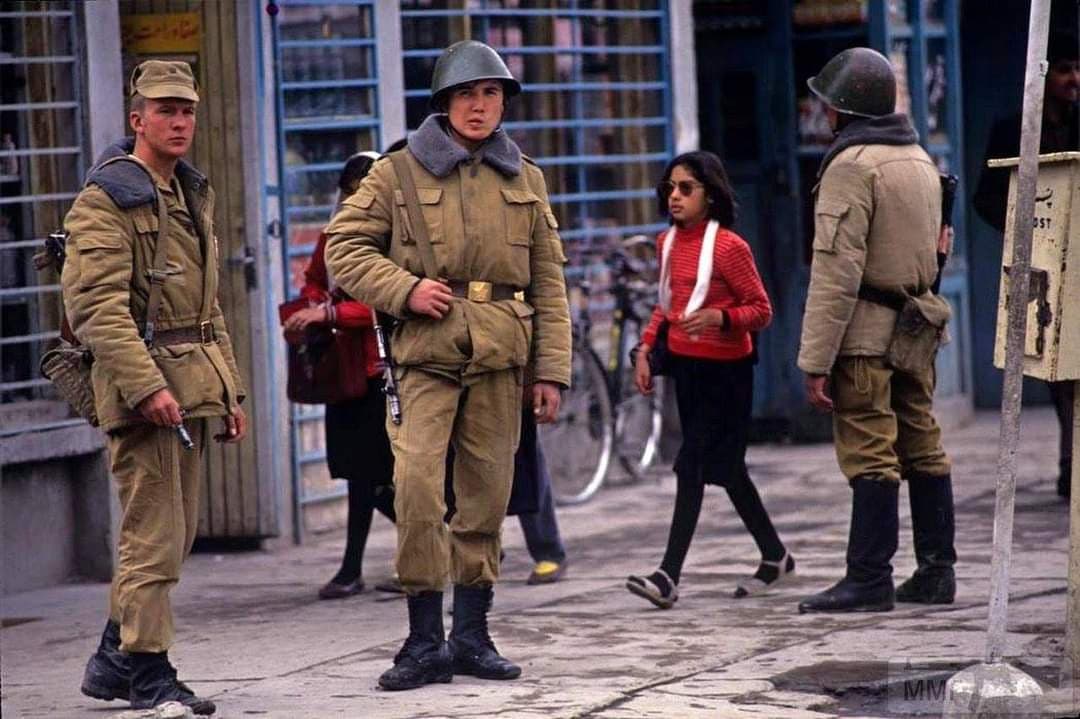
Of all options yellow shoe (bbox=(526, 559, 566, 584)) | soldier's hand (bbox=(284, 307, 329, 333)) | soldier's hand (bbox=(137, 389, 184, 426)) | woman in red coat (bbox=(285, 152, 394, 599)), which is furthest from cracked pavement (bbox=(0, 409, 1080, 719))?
soldier's hand (bbox=(284, 307, 329, 333))

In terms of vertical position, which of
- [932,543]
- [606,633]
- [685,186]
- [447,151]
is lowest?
[606,633]

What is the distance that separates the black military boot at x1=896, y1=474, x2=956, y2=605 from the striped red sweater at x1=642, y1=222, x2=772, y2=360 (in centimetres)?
86

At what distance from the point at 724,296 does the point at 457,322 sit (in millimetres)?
2021

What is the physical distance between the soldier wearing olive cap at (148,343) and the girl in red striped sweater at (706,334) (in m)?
2.41

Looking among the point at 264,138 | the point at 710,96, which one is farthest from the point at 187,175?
the point at 710,96

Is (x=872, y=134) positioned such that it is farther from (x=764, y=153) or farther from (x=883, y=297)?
(x=764, y=153)

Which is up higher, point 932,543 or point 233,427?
point 233,427

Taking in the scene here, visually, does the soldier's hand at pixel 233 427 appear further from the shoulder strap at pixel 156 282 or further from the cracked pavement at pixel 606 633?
the cracked pavement at pixel 606 633

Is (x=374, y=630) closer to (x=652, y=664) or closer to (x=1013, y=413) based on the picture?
(x=652, y=664)

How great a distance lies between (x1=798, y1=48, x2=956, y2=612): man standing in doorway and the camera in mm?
8055

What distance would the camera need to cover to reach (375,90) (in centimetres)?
1112

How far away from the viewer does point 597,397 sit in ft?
39.8

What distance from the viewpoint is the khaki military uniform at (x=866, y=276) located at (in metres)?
8.04

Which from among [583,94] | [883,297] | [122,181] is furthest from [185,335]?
[583,94]
